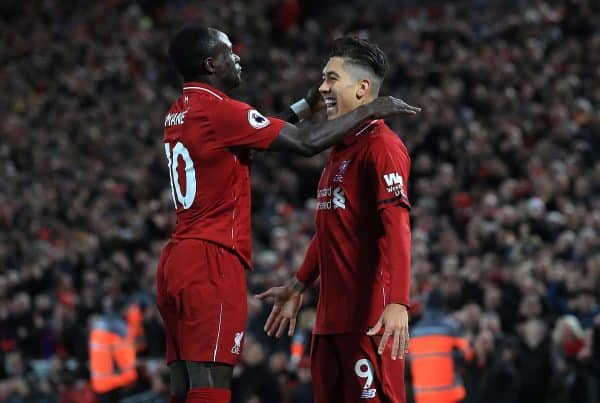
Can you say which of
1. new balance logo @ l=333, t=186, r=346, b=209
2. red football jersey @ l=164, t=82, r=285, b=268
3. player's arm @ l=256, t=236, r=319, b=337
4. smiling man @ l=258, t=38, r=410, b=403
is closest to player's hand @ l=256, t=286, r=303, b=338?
player's arm @ l=256, t=236, r=319, b=337

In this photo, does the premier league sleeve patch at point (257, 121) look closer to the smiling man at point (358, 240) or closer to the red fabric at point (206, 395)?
the smiling man at point (358, 240)

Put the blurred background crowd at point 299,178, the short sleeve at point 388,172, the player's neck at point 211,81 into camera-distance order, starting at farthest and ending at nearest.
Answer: the blurred background crowd at point 299,178, the player's neck at point 211,81, the short sleeve at point 388,172

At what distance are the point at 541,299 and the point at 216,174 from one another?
19.2 ft

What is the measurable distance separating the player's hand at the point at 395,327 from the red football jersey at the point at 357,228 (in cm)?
19

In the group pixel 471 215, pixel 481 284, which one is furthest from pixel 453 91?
pixel 481 284

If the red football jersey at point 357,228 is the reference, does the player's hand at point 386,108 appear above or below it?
above

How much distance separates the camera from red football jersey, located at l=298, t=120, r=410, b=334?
4.99 meters

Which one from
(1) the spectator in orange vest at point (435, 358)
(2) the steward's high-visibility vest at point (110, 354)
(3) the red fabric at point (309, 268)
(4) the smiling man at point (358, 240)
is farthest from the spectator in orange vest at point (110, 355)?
(4) the smiling man at point (358, 240)

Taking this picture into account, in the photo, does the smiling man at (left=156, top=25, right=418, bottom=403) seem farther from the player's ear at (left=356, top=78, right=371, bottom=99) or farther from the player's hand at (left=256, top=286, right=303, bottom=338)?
the player's hand at (left=256, top=286, right=303, bottom=338)

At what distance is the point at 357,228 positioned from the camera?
5078 mm

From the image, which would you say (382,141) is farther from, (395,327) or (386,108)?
(395,327)

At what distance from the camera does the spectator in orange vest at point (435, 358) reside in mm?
8891

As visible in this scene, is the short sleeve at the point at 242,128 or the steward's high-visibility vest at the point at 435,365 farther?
the steward's high-visibility vest at the point at 435,365

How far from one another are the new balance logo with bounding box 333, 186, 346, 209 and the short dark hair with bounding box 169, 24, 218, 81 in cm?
81
